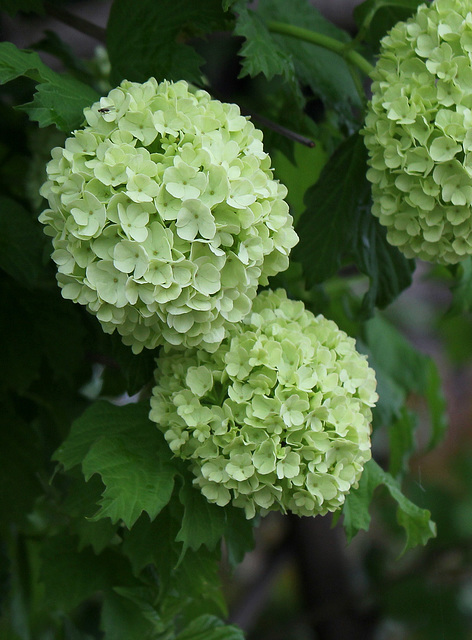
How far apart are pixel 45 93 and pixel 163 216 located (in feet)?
0.81

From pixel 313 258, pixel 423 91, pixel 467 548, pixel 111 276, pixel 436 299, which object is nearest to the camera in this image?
pixel 111 276

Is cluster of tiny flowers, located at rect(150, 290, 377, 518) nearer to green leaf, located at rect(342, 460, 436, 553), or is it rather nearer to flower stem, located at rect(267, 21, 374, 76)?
green leaf, located at rect(342, 460, 436, 553)

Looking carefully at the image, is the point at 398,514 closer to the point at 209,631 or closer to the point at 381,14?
the point at 209,631

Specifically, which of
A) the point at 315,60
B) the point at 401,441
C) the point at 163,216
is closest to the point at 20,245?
the point at 163,216

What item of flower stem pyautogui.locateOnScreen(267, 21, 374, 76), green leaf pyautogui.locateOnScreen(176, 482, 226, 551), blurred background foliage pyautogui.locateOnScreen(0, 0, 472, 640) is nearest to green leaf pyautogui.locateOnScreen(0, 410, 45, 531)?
blurred background foliage pyautogui.locateOnScreen(0, 0, 472, 640)

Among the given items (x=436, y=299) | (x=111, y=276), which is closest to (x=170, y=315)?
(x=111, y=276)

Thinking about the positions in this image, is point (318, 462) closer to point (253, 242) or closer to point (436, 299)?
point (253, 242)

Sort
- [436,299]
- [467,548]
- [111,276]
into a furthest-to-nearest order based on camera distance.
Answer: [436,299]
[467,548]
[111,276]

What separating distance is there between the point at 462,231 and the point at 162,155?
15.9 inches

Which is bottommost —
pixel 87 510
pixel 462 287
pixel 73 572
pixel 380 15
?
pixel 73 572

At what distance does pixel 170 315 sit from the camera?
2.80 ft

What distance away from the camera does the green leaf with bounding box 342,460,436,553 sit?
1010 mm

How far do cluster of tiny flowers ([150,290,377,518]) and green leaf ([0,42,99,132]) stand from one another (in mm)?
323

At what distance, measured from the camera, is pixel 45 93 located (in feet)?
3.06
